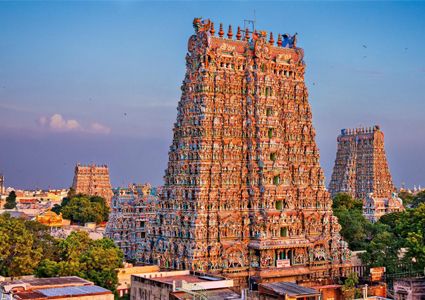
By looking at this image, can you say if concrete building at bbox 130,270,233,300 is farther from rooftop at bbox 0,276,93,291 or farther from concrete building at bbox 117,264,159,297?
rooftop at bbox 0,276,93,291

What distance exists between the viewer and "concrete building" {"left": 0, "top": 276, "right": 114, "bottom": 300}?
38000mm

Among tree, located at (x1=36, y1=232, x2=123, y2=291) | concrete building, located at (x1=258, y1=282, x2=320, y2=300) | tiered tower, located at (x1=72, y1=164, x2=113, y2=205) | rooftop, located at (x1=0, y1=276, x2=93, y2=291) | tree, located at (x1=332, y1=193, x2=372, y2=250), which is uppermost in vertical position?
tiered tower, located at (x1=72, y1=164, x2=113, y2=205)

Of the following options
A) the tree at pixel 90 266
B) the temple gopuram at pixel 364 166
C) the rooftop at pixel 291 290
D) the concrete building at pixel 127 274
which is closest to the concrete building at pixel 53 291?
the tree at pixel 90 266

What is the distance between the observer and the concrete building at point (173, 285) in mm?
42031

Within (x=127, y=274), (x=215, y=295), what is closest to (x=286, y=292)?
(x=215, y=295)

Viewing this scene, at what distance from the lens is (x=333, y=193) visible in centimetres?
11294

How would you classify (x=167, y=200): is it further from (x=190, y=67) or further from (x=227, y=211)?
(x=190, y=67)

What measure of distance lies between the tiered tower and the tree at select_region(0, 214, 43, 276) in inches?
2908

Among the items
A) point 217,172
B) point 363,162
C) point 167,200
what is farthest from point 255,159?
point 363,162

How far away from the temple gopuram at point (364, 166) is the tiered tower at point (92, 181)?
45871 mm

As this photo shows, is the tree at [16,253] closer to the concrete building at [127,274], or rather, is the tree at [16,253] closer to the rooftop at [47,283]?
the concrete building at [127,274]

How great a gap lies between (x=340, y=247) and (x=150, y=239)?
56.0 feet

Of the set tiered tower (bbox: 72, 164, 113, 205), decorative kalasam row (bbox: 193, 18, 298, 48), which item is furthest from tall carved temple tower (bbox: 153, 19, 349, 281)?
tiered tower (bbox: 72, 164, 113, 205)

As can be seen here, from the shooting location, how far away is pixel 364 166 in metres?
108
